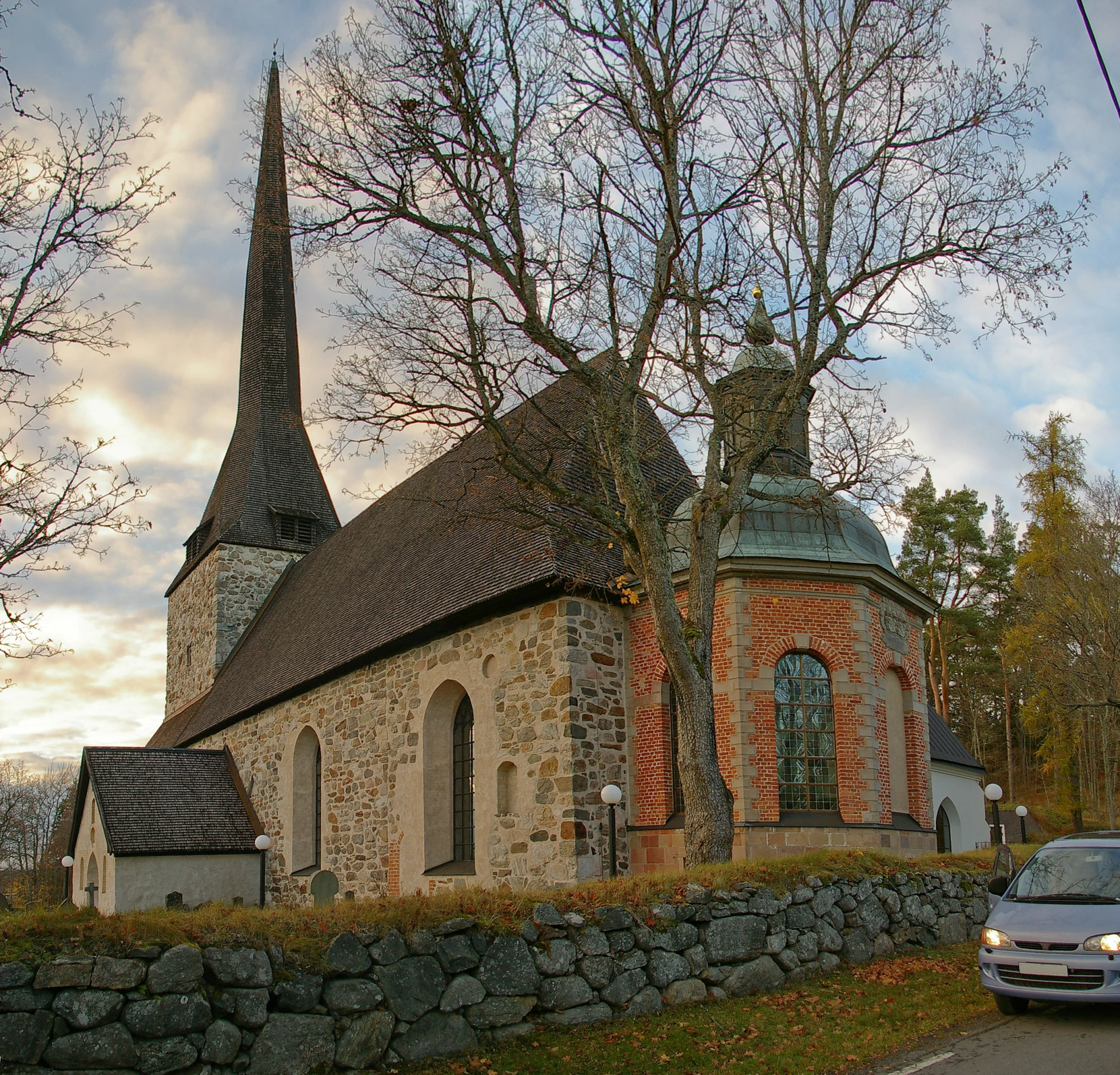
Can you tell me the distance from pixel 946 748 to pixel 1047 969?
15629mm

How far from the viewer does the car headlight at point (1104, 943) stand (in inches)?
289

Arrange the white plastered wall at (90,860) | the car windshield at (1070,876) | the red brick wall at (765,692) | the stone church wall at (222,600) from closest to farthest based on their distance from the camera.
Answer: the car windshield at (1070,876), the red brick wall at (765,692), the white plastered wall at (90,860), the stone church wall at (222,600)

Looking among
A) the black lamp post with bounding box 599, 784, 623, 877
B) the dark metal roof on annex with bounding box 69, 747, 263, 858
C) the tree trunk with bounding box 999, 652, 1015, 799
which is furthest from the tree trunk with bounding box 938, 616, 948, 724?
the black lamp post with bounding box 599, 784, 623, 877

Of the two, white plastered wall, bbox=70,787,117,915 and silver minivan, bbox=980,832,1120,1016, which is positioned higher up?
silver minivan, bbox=980,832,1120,1016

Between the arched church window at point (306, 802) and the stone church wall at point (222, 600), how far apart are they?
8120mm

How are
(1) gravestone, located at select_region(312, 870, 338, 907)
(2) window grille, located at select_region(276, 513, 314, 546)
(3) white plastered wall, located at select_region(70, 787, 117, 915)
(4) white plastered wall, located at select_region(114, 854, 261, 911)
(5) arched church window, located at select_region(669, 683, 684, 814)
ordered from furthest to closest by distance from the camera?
(2) window grille, located at select_region(276, 513, 314, 546)
(3) white plastered wall, located at select_region(70, 787, 117, 915)
(4) white plastered wall, located at select_region(114, 854, 261, 911)
(5) arched church window, located at select_region(669, 683, 684, 814)
(1) gravestone, located at select_region(312, 870, 338, 907)

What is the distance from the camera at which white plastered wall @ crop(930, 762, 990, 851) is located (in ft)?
70.7

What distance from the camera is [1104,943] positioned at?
7.38 meters

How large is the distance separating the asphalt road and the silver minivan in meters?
0.23

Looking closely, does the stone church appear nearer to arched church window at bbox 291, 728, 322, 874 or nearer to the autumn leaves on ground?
arched church window at bbox 291, 728, 322, 874

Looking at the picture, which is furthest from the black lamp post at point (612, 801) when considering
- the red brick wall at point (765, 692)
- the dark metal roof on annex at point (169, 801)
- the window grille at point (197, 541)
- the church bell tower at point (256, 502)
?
the window grille at point (197, 541)

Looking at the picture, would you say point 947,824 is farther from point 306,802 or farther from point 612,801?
point 612,801

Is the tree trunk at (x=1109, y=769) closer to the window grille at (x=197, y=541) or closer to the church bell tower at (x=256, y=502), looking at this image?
the church bell tower at (x=256, y=502)

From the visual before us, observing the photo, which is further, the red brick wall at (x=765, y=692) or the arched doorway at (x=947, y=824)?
the arched doorway at (x=947, y=824)
